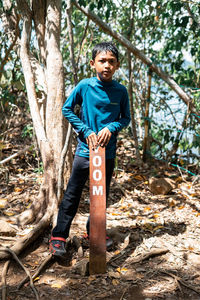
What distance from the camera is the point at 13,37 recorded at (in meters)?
3.87

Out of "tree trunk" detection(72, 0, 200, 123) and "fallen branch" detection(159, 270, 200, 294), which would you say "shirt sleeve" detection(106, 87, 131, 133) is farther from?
"tree trunk" detection(72, 0, 200, 123)

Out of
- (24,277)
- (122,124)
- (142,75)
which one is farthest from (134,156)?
(24,277)

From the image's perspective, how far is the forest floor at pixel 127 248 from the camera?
219 centimetres

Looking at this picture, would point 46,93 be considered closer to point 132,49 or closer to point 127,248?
point 132,49

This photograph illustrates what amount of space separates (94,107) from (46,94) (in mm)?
1229

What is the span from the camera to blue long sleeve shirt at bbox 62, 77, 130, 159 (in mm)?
2432

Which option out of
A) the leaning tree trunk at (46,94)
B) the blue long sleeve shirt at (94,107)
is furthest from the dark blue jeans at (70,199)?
the leaning tree trunk at (46,94)

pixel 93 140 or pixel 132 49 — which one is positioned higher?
pixel 132 49

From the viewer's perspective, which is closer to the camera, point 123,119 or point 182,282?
point 182,282

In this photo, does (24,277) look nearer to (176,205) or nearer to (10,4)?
(176,205)

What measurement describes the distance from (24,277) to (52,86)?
206cm

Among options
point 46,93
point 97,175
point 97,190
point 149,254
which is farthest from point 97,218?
point 46,93

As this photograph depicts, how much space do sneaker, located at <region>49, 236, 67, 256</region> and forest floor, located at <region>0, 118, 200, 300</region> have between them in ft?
0.37

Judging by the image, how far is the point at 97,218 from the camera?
92.7 inches
